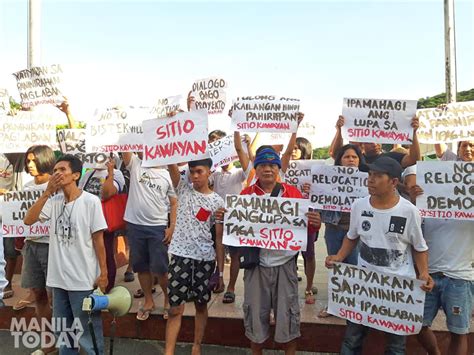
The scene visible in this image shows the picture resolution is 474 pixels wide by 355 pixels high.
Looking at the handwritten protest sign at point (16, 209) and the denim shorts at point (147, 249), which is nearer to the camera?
the handwritten protest sign at point (16, 209)

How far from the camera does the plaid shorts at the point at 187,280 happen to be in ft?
11.8

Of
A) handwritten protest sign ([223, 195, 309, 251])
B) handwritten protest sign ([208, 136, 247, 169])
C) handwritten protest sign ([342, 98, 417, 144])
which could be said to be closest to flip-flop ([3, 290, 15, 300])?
handwritten protest sign ([208, 136, 247, 169])

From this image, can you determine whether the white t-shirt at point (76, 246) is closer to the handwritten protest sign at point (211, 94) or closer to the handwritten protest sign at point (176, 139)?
the handwritten protest sign at point (176, 139)

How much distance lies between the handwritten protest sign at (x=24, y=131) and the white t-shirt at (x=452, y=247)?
4873 mm

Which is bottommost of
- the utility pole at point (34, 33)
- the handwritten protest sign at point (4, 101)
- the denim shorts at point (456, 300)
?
the denim shorts at point (456, 300)

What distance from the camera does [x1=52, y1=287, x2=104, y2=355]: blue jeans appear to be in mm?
3391

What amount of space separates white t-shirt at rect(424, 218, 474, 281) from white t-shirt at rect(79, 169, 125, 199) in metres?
3.26

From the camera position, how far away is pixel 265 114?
4.62 meters

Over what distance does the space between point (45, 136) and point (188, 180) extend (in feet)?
9.09

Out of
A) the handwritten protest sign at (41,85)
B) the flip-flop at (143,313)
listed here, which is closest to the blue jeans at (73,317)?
the flip-flop at (143,313)

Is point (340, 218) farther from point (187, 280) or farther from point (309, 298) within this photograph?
point (187, 280)

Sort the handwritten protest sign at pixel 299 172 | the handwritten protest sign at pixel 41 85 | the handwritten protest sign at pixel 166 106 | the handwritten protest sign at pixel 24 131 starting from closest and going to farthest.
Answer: the handwritten protest sign at pixel 299 172 < the handwritten protest sign at pixel 166 106 < the handwritten protest sign at pixel 24 131 < the handwritten protest sign at pixel 41 85

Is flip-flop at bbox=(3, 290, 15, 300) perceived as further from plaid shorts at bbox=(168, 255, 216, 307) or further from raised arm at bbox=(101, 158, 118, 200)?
plaid shorts at bbox=(168, 255, 216, 307)

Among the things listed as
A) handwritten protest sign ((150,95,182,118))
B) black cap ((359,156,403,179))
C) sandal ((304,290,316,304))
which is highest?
handwritten protest sign ((150,95,182,118))
